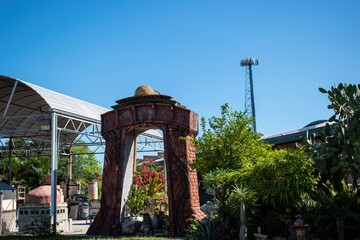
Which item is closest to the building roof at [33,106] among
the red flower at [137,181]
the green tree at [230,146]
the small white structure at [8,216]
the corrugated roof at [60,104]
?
the corrugated roof at [60,104]

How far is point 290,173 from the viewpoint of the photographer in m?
10.2

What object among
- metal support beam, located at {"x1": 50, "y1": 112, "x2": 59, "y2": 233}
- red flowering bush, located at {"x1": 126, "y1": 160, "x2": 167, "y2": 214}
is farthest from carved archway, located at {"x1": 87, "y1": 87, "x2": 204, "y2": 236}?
metal support beam, located at {"x1": 50, "y1": 112, "x2": 59, "y2": 233}

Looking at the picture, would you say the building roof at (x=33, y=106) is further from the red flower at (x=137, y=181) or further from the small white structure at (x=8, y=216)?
the red flower at (x=137, y=181)

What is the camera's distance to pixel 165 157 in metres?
14.1

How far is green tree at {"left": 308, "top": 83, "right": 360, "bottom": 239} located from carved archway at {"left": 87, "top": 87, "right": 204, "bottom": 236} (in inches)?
170

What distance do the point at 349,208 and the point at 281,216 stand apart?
1645mm

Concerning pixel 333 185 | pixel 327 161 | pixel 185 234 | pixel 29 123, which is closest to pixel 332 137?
pixel 327 161

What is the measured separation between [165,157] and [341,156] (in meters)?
6.06

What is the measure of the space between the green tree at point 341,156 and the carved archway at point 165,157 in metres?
4.31

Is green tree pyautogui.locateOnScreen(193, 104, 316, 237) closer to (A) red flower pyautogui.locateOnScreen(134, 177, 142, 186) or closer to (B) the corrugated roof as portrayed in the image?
(A) red flower pyautogui.locateOnScreen(134, 177, 142, 186)

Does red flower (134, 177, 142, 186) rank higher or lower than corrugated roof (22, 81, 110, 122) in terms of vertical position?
lower

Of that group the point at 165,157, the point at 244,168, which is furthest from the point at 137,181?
the point at 244,168

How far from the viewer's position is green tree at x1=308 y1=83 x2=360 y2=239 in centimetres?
979

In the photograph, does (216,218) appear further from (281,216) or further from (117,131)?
(117,131)
